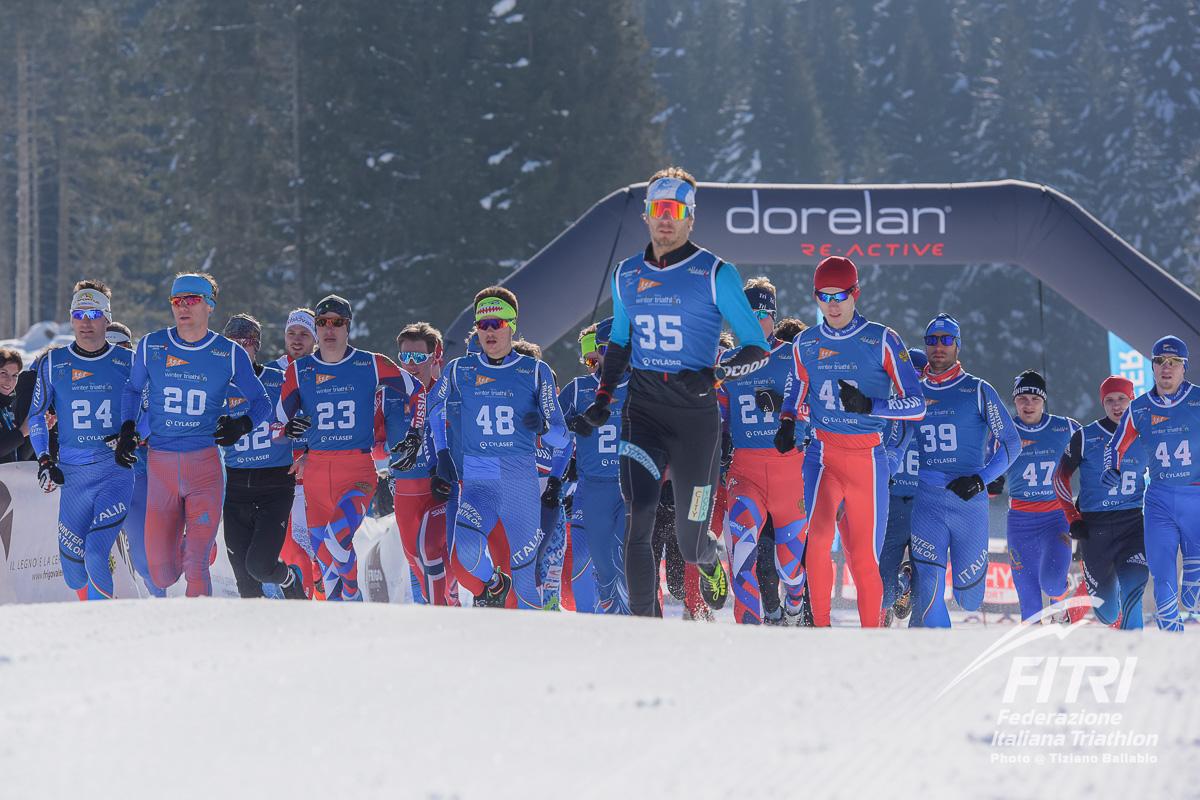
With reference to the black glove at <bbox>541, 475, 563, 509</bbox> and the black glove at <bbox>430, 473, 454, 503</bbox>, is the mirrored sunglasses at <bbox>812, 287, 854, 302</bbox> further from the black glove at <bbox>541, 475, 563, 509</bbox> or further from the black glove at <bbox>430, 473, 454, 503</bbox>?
the black glove at <bbox>430, 473, 454, 503</bbox>

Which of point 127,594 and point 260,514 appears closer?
point 260,514

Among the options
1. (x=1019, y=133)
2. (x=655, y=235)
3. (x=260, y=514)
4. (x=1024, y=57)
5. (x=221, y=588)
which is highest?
(x=1024, y=57)

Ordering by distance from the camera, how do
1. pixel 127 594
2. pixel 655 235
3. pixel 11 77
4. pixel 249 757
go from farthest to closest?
pixel 11 77
pixel 127 594
pixel 655 235
pixel 249 757

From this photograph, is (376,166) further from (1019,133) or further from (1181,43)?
(1181,43)

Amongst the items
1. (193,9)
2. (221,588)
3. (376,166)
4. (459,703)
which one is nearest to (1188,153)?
(376,166)

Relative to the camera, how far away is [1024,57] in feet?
171

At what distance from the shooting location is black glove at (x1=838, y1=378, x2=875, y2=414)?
297 inches

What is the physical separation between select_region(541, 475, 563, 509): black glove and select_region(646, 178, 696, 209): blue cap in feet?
10.7

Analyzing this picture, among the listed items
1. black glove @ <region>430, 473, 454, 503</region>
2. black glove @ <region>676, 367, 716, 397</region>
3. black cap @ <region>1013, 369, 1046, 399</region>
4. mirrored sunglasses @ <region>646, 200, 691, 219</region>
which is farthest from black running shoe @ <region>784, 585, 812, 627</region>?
mirrored sunglasses @ <region>646, 200, 691, 219</region>

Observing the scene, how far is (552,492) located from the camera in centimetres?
952

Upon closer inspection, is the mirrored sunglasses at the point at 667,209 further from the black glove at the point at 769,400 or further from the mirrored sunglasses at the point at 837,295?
the black glove at the point at 769,400

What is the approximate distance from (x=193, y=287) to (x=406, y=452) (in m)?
1.70

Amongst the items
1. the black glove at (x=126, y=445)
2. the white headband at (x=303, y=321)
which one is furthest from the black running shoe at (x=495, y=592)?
the white headband at (x=303, y=321)

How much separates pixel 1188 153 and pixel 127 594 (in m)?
43.1
